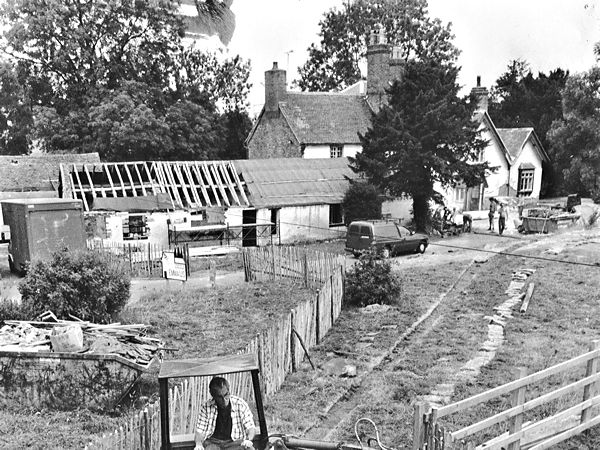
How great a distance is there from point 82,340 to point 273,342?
3927 mm

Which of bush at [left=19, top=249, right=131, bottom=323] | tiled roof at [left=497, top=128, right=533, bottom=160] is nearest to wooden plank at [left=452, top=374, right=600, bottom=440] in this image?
bush at [left=19, top=249, right=131, bottom=323]

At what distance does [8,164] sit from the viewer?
1380 inches

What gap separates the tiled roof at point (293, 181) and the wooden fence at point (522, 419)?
24198 mm

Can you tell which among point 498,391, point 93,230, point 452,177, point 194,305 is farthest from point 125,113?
point 498,391

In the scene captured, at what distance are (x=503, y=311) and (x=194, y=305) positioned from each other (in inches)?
386

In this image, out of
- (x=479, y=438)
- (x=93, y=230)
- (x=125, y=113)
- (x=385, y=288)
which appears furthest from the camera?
(x=125, y=113)

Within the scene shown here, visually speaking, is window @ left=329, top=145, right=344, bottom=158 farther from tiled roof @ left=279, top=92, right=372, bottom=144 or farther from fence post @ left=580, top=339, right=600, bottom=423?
fence post @ left=580, top=339, right=600, bottom=423

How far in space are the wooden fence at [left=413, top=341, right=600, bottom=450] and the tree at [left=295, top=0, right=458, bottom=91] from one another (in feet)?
145

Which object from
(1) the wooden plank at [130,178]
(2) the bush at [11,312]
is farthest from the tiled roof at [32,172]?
(2) the bush at [11,312]

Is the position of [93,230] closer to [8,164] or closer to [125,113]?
[8,164]

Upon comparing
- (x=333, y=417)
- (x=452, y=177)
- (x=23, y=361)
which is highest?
(x=452, y=177)

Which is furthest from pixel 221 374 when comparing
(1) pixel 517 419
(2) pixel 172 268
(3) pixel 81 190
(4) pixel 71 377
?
(3) pixel 81 190

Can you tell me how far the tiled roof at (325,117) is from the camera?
1620 inches

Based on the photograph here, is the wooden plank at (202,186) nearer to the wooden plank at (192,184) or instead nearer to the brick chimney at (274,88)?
the wooden plank at (192,184)
